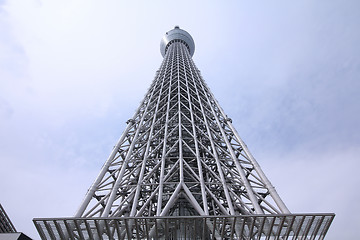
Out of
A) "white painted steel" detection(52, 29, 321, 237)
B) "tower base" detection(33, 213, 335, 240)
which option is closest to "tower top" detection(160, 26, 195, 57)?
"white painted steel" detection(52, 29, 321, 237)

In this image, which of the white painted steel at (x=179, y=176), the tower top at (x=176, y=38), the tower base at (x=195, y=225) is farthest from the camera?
the tower top at (x=176, y=38)

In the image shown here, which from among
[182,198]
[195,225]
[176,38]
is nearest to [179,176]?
[182,198]

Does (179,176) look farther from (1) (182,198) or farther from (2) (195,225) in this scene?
(2) (195,225)

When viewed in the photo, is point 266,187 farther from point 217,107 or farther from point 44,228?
point 217,107

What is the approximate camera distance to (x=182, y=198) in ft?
61.3

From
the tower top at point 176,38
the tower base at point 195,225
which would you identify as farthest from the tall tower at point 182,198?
the tower top at point 176,38

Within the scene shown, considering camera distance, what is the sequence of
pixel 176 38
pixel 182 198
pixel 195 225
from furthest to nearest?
pixel 176 38 < pixel 182 198 < pixel 195 225

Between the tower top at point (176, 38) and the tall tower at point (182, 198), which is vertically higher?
the tower top at point (176, 38)

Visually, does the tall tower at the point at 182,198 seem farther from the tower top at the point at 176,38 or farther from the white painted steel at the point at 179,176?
the tower top at the point at 176,38

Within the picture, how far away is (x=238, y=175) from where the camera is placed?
18.7m

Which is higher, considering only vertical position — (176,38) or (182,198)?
(176,38)

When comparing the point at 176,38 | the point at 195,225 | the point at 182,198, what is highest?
the point at 176,38

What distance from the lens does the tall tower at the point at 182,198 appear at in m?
11.3

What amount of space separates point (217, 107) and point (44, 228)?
2509cm
